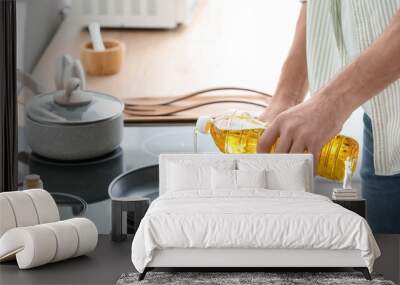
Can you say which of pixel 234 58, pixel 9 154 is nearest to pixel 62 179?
pixel 9 154

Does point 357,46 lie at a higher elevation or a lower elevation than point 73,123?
higher

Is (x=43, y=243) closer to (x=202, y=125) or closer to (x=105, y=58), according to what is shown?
(x=202, y=125)

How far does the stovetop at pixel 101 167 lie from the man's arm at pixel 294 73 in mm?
490

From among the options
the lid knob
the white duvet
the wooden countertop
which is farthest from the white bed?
the wooden countertop

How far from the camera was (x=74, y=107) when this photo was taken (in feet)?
8.24

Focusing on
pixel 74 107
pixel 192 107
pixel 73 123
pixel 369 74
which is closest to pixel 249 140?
pixel 369 74

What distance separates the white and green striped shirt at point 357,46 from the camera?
1.81 m

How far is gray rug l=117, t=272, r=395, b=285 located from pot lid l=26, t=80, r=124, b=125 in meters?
0.93

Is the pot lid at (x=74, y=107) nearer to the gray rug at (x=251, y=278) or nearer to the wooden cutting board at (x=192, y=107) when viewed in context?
the wooden cutting board at (x=192, y=107)

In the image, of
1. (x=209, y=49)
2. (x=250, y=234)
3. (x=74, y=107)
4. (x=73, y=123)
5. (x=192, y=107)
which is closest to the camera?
(x=250, y=234)

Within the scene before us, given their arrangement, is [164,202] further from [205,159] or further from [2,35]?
[2,35]

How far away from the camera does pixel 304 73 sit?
80.0 inches

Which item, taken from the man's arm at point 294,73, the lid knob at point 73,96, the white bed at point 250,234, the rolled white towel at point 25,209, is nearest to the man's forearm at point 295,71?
the man's arm at point 294,73

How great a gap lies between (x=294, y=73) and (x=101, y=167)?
0.70 meters
